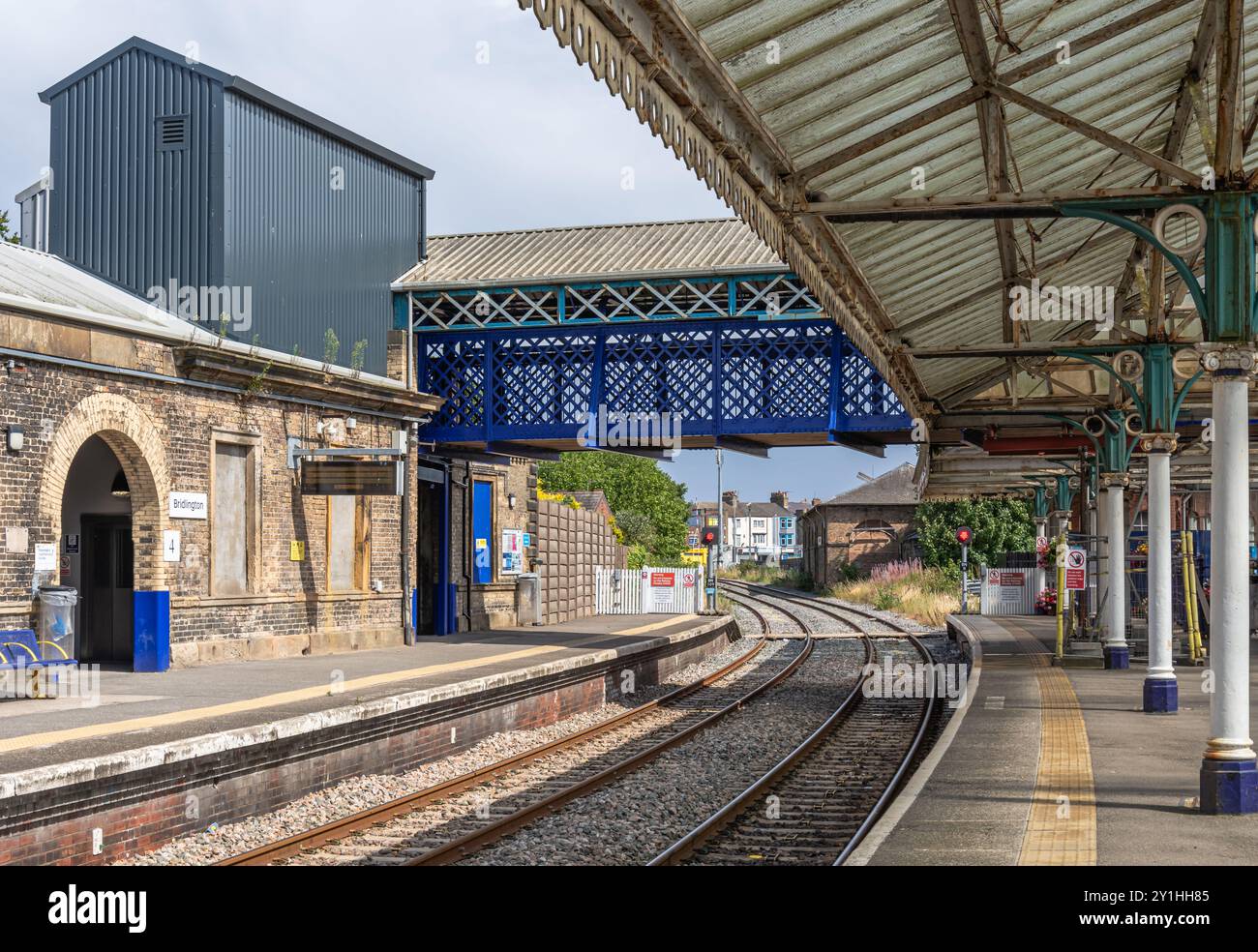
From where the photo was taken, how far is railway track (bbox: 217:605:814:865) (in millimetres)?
9734

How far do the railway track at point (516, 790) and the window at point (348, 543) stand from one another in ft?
15.0

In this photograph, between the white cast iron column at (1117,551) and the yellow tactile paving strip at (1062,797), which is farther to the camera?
the white cast iron column at (1117,551)

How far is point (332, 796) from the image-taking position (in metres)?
11.7

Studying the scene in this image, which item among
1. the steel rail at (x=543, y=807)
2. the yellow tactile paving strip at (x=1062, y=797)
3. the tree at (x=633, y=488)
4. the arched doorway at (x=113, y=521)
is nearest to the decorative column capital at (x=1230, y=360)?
the yellow tactile paving strip at (x=1062, y=797)

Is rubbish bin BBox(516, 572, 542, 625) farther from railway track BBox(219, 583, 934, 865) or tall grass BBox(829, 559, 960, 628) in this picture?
tall grass BBox(829, 559, 960, 628)

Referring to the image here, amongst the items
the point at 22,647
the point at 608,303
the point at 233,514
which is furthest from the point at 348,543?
the point at 22,647

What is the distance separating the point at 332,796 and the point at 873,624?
28216 mm

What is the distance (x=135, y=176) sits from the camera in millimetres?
18844

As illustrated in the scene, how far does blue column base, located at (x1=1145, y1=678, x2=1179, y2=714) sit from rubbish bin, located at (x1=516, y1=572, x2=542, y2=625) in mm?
14283

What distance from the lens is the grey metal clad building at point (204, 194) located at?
59.6 ft

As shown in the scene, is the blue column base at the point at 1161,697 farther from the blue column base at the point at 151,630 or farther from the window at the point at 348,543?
the window at the point at 348,543

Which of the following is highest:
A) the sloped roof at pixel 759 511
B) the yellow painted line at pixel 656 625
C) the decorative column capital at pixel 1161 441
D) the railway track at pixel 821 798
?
the sloped roof at pixel 759 511

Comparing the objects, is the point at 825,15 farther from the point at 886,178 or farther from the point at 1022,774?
the point at 1022,774
